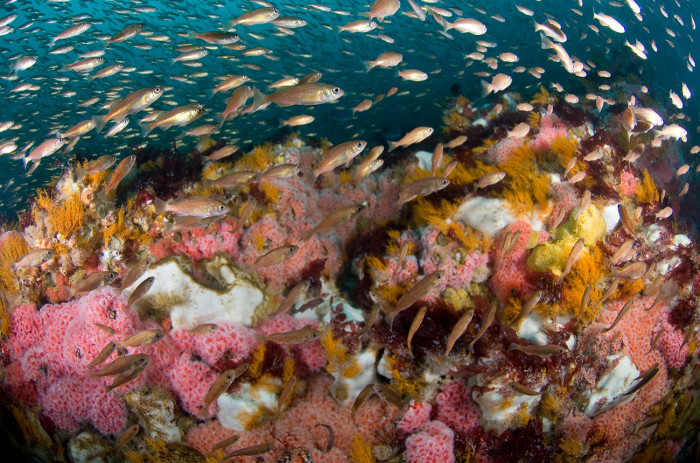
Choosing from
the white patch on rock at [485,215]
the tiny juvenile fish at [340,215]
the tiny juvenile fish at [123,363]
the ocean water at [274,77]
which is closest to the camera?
the tiny juvenile fish at [123,363]

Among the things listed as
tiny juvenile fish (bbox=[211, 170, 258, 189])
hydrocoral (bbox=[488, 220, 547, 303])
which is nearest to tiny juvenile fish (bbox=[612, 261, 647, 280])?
hydrocoral (bbox=[488, 220, 547, 303])

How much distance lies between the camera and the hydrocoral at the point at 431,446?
11.2ft

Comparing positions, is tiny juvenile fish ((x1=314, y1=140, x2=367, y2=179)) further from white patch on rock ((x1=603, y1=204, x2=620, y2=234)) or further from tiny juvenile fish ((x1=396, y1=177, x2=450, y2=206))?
white patch on rock ((x1=603, y1=204, x2=620, y2=234))

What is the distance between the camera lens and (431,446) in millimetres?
3408

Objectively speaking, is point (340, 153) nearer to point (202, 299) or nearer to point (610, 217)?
point (202, 299)

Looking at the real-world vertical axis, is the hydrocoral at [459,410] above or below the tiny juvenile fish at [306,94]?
below

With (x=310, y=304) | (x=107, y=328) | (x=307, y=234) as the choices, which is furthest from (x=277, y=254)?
(x=107, y=328)

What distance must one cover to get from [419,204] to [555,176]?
1953mm

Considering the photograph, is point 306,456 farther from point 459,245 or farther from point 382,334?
point 459,245

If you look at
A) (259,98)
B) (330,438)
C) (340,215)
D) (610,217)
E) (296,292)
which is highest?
(259,98)

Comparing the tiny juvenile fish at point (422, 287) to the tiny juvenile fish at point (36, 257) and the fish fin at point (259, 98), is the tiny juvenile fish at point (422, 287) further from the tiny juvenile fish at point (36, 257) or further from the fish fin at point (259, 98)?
the tiny juvenile fish at point (36, 257)

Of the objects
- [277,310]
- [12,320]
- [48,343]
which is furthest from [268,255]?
[12,320]

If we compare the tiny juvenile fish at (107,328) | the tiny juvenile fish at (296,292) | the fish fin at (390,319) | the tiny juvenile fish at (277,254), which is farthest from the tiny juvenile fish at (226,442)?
the fish fin at (390,319)

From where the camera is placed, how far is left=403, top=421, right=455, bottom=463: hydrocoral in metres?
3.40
